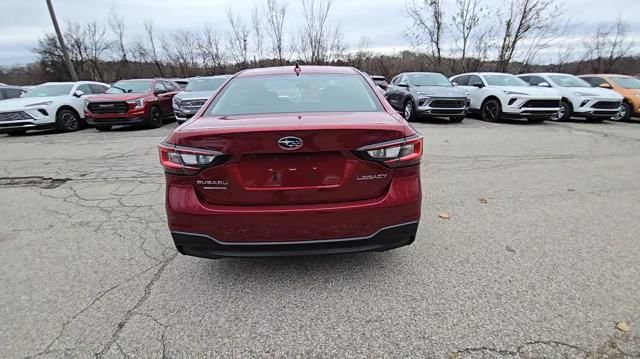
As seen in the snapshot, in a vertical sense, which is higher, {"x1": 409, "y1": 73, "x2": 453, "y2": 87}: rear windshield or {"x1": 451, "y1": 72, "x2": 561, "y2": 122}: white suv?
{"x1": 409, "y1": 73, "x2": 453, "y2": 87}: rear windshield

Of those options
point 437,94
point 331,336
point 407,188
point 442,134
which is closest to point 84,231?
point 331,336

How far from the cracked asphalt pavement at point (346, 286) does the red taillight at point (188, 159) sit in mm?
969

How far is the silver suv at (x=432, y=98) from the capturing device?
439 inches

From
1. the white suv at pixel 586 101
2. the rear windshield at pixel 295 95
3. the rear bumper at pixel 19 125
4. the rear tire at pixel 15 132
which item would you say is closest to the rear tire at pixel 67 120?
the rear bumper at pixel 19 125

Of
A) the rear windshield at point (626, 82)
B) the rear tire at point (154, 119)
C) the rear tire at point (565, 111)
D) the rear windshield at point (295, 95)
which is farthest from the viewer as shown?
the rear windshield at point (626, 82)

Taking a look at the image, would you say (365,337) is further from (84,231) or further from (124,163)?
(124,163)

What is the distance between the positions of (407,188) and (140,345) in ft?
6.27

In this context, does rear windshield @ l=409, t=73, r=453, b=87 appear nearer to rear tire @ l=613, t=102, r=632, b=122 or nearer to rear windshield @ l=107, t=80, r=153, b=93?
rear tire @ l=613, t=102, r=632, b=122

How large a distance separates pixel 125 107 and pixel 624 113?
56.9 feet

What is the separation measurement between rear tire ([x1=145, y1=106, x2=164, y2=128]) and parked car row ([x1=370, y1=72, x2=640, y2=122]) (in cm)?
838

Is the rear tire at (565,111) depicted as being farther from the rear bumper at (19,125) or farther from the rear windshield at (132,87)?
the rear bumper at (19,125)

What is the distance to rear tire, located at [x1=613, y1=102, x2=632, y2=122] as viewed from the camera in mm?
12281

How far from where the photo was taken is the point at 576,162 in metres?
6.22

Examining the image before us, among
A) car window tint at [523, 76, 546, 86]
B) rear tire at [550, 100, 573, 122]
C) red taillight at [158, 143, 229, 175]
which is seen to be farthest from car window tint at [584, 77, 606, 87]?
red taillight at [158, 143, 229, 175]
